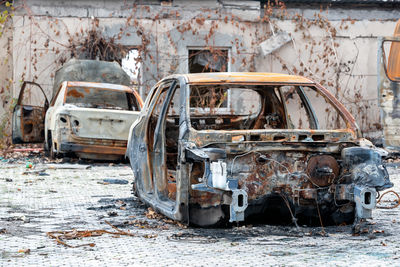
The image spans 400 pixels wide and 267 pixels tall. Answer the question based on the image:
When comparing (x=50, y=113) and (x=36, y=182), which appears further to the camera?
(x=50, y=113)

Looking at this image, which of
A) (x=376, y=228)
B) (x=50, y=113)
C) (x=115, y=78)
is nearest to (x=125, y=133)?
(x=50, y=113)

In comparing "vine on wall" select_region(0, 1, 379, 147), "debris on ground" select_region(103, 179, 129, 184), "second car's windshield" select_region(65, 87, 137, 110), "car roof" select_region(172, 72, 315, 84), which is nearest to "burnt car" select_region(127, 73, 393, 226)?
"car roof" select_region(172, 72, 315, 84)

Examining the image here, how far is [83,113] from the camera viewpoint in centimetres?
1211

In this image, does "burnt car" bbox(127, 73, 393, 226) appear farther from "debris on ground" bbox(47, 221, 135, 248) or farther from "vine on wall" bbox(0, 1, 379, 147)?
"vine on wall" bbox(0, 1, 379, 147)

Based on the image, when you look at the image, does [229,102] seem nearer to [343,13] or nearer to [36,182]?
[343,13]

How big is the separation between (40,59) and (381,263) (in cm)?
1358

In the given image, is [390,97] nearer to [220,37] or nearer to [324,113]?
[324,113]

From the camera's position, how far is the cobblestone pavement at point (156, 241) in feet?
14.6

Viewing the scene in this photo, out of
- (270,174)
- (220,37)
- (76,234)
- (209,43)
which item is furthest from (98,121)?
(270,174)

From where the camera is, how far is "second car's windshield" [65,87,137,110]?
1296cm

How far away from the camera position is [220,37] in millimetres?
16891

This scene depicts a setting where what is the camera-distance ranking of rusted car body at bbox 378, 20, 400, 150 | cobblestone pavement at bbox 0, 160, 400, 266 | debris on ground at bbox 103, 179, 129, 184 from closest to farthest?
cobblestone pavement at bbox 0, 160, 400, 266, debris on ground at bbox 103, 179, 129, 184, rusted car body at bbox 378, 20, 400, 150

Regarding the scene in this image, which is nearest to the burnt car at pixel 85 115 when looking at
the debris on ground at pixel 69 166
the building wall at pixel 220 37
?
the debris on ground at pixel 69 166

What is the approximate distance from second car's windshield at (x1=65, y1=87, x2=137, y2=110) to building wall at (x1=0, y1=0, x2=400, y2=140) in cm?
322
